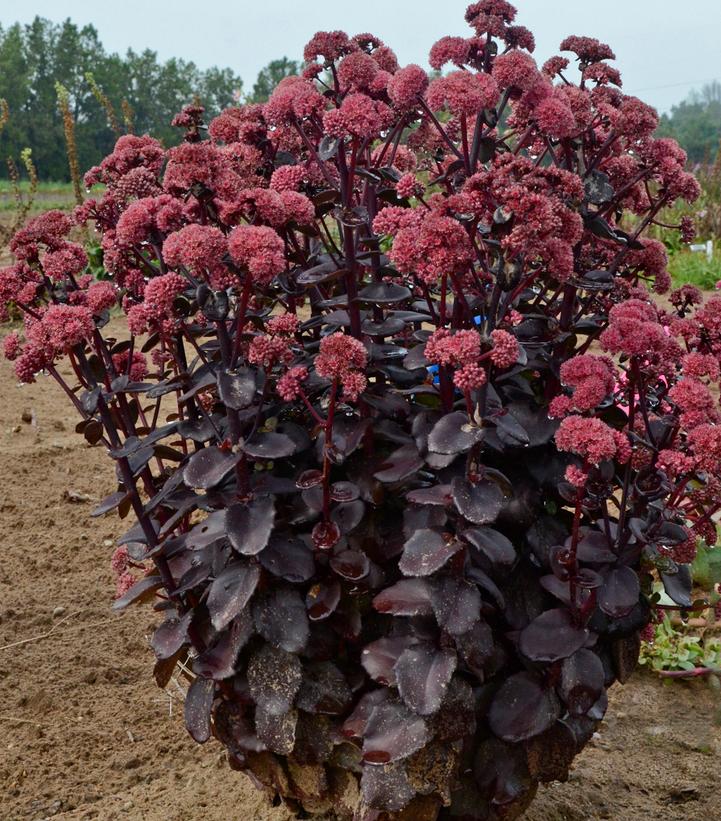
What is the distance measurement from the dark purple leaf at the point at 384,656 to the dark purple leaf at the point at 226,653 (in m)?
0.23

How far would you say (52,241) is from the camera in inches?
67.3

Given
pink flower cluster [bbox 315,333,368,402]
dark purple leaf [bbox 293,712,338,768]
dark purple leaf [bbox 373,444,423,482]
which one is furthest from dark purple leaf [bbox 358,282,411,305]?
dark purple leaf [bbox 293,712,338,768]

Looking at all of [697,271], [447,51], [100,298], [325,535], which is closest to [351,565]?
[325,535]

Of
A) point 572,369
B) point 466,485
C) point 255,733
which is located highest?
point 572,369

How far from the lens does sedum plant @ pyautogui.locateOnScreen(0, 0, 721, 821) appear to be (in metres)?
1.45

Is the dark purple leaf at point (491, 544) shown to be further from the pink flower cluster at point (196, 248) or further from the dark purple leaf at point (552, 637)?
the pink flower cluster at point (196, 248)

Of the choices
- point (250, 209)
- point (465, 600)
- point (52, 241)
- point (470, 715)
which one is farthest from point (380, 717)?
point (52, 241)

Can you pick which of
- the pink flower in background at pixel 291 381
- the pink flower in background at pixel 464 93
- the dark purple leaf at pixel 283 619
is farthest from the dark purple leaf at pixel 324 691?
the pink flower in background at pixel 464 93

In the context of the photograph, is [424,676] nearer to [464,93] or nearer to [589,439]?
[589,439]

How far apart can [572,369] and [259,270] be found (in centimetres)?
55

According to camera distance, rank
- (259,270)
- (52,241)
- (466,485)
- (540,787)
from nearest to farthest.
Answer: (259,270)
(466,485)
(52,241)
(540,787)

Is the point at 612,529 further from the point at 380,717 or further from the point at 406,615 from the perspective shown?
the point at 380,717

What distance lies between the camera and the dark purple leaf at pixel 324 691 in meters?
1.61

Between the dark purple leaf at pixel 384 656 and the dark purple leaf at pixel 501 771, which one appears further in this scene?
the dark purple leaf at pixel 501 771
